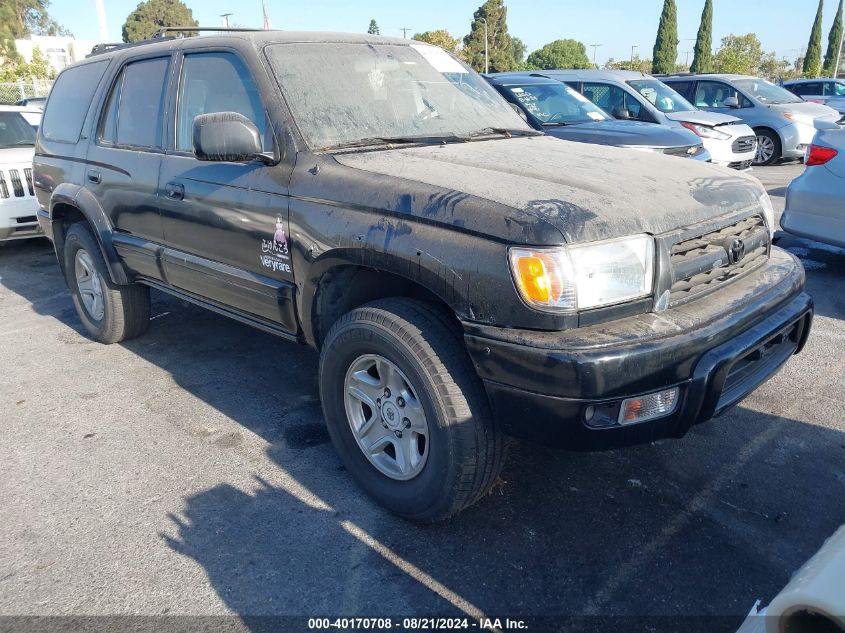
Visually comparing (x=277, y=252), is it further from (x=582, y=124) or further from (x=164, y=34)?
(x=582, y=124)

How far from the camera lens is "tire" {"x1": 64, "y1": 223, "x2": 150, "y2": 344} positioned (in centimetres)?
475

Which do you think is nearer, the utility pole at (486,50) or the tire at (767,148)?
the tire at (767,148)

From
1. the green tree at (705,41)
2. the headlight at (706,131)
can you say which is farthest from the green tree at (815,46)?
the headlight at (706,131)

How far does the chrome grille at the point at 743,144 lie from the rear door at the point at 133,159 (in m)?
9.19

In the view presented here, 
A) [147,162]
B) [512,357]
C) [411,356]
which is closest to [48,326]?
[147,162]

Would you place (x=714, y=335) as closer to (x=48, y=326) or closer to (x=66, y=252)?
(x=66, y=252)

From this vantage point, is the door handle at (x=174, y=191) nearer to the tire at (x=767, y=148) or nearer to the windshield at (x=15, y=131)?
the windshield at (x=15, y=131)

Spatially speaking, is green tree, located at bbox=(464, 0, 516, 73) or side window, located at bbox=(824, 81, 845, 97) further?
green tree, located at bbox=(464, 0, 516, 73)

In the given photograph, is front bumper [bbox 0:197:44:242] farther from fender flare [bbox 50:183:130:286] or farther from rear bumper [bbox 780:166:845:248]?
rear bumper [bbox 780:166:845:248]

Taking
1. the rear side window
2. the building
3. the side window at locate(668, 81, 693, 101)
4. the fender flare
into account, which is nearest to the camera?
the fender flare

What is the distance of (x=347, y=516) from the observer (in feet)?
9.51

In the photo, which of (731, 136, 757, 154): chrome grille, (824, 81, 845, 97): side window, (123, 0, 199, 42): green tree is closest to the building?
(123, 0, 199, 42): green tree

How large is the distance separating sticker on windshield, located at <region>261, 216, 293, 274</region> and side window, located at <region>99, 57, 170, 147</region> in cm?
125

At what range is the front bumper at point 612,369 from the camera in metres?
2.24
